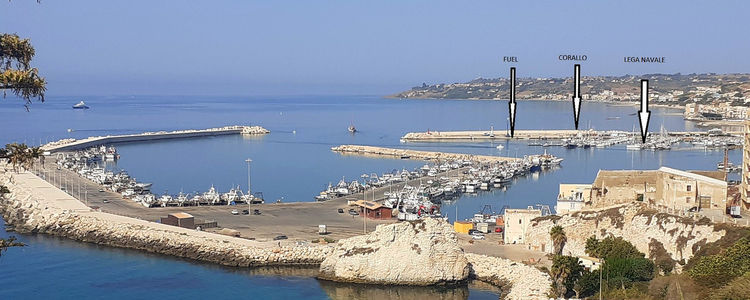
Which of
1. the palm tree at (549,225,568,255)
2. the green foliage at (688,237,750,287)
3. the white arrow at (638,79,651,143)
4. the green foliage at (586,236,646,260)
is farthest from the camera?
the palm tree at (549,225,568,255)

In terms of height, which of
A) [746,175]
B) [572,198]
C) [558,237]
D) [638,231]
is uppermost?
[746,175]

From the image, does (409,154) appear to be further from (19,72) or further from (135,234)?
(19,72)

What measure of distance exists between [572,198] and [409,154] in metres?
35.9

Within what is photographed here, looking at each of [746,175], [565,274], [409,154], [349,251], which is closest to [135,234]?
[349,251]

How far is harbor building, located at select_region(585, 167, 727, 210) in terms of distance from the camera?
842 inches

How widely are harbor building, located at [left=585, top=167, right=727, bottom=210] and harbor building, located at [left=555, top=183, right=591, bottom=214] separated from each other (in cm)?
105

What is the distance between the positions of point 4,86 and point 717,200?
61.9 feet

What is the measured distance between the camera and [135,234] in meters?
27.0

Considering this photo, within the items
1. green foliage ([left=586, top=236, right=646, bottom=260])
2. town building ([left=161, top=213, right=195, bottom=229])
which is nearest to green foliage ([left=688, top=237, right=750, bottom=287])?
green foliage ([left=586, top=236, right=646, bottom=260])

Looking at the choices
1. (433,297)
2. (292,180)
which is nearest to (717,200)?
(433,297)

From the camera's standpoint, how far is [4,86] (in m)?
6.59

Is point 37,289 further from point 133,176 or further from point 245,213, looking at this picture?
point 133,176

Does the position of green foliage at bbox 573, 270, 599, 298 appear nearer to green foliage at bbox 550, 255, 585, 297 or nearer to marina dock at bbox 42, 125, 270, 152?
green foliage at bbox 550, 255, 585, 297

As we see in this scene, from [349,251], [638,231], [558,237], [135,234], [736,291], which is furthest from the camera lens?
[135,234]
